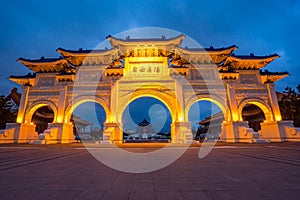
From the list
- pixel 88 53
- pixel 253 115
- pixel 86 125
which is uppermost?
pixel 88 53

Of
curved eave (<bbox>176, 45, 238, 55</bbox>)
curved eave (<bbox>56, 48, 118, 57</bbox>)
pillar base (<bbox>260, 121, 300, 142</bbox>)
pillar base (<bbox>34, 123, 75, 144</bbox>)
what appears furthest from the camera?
curved eave (<bbox>176, 45, 238, 55</bbox>)

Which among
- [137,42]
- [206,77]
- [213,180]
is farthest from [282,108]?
[213,180]

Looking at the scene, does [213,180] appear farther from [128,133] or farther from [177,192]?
[128,133]

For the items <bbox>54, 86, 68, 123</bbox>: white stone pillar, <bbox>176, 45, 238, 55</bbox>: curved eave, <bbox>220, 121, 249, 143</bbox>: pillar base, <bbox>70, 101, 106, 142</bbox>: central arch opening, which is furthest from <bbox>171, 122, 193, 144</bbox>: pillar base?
<bbox>70, 101, 106, 142</bbox>: central arch opening

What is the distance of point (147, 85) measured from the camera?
623 inches

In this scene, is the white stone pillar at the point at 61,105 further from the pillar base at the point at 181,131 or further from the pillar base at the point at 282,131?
the pillar base at the point at 282,131

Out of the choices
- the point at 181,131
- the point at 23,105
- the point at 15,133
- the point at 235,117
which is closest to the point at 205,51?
the point at 235,117

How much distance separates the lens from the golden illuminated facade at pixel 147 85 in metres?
15.3

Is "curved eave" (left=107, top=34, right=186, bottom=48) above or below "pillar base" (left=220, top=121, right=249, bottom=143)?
above

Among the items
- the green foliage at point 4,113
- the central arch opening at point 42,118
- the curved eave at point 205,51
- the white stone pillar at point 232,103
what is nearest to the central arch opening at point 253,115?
the white stone pillar at point 232,103

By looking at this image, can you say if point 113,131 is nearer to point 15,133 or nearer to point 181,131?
point 181,131

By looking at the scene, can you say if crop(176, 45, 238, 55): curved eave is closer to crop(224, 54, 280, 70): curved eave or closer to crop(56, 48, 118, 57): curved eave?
crop(224, 54, 280, 70): curved eave

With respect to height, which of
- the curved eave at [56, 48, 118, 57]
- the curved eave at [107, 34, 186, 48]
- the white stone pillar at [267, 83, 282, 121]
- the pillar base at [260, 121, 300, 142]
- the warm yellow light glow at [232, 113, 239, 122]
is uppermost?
the curved eave at [107, 34, 186, 48]

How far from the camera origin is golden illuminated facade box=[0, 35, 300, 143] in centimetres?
1530
